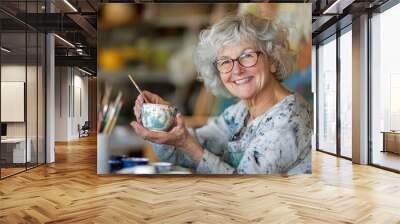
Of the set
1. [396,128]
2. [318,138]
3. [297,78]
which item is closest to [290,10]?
[297,78]

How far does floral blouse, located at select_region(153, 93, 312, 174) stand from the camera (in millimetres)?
6348

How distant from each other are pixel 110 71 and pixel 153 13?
115 centimetres

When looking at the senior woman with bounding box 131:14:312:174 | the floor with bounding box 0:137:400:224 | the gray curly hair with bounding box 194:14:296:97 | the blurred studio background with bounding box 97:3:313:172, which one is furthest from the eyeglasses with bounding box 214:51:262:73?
the floor with bounding box 0:137:400:224

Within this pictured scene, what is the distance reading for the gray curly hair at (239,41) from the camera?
638 centimetres

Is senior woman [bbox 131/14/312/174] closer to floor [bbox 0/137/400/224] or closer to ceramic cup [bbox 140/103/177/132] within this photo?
ceramic cup [bbox 140/103/177/132]

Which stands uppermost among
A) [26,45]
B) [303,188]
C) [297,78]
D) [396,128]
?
[26,45]

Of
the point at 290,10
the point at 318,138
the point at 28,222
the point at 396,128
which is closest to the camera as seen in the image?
the point at 28,222

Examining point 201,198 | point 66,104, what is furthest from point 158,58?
point 66,104

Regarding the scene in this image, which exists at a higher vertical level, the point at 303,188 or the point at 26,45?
the point at 26,45

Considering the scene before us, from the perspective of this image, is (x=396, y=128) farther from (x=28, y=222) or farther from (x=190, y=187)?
(x=28, y=222)

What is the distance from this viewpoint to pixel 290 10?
6.52 meters

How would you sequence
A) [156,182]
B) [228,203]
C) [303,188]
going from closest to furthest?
[228,203]
[303,188]
[156,182]

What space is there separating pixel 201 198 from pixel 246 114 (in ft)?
6.30

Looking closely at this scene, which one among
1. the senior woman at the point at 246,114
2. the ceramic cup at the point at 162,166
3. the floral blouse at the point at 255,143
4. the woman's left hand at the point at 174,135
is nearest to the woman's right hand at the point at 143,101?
the senior woman at the point at 246,114
